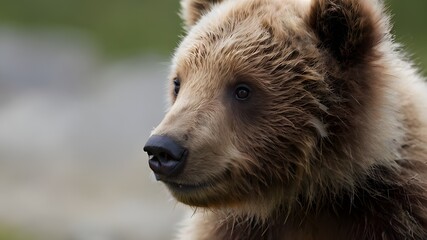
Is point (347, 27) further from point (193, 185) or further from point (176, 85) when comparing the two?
point (193, 185)

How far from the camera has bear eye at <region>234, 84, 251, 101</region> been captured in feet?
17.0

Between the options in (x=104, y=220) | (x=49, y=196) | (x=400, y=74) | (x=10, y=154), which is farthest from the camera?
(x=10, y=154)

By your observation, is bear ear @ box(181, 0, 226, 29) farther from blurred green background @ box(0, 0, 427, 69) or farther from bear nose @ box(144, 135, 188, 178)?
blurred green background @ box(0, 0, 427, 69)

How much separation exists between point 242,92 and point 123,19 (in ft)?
61.0

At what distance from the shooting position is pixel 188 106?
5102 millimetres

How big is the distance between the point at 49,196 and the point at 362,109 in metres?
9.54

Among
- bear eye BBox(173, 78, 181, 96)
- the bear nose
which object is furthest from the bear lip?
bear eye BBox(173, 78, 181, 96)

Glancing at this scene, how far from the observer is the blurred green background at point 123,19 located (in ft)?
71.2

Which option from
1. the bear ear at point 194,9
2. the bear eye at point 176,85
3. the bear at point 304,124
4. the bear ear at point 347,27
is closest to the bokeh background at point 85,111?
the bear ear at point 194,9

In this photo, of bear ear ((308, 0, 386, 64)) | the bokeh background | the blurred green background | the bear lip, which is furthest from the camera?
the blurred green background

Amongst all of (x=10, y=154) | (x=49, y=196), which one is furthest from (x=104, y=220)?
(x=10, y=154)

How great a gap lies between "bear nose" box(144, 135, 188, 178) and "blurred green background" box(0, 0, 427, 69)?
52.3ft

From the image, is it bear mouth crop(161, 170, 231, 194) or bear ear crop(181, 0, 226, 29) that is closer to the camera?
bear mouth crop(161, 170, 231, 194)

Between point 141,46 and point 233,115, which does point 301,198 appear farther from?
point 141,46
